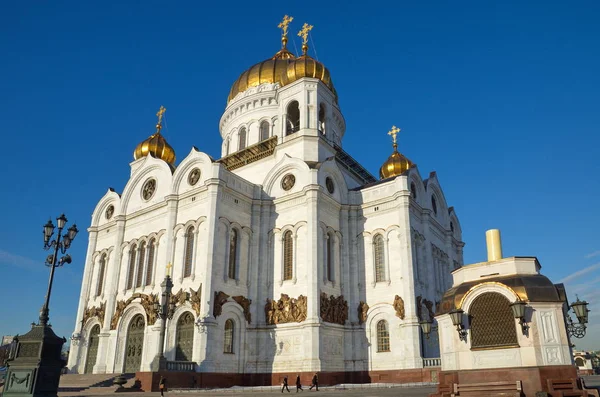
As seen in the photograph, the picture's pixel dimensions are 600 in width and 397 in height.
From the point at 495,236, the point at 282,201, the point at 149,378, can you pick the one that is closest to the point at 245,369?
the point at 149,378

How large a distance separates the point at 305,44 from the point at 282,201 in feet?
36.7

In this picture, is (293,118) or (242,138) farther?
(242,138)

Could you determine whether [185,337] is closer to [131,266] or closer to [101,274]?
[131,266]

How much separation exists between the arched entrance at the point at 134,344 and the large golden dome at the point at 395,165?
663 inches

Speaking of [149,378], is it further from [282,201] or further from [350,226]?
[350,226]

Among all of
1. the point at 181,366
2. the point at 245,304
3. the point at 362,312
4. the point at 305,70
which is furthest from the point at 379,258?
the point at 305,70

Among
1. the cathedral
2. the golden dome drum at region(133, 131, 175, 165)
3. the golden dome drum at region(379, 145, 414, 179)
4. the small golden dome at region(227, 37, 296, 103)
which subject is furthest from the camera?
the small golden dome at region(227, 37, 296, 103)

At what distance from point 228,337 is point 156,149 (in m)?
14.8

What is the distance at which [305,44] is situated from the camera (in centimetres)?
3075

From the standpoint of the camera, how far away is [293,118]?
3145cm

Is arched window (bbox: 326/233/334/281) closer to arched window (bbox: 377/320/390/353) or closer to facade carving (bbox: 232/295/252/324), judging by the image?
arched window (bbox: 377/320/390/353)

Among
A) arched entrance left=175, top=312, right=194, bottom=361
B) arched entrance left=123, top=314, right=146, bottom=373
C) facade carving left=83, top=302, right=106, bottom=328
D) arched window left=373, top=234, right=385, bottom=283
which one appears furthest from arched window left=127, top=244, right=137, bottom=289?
arched window left=373, top=234, right=385, bottom=283

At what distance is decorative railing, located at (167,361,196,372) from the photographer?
1933 cm

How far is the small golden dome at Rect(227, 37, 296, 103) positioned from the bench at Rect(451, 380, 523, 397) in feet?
87.7
